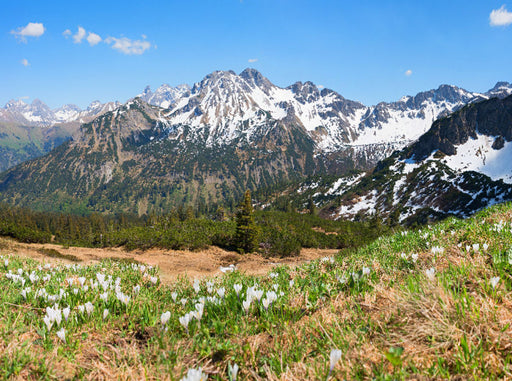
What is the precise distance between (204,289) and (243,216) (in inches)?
1301

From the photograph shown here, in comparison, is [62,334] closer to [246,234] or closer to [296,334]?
[296,334]

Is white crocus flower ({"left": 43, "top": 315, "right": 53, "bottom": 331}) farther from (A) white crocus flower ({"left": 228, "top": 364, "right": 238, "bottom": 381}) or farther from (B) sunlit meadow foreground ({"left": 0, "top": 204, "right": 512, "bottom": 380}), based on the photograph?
(A) white crocus flower ({"left": 228, "top": 364, "right": 238, "bottom": 381})

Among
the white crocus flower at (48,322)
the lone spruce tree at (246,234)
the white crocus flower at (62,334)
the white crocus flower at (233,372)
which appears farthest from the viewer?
the lone spruce tree at (246,234)

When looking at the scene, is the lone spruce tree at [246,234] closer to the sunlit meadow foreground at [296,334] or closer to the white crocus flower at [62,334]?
the sunlit meadow foreground at [296,334]

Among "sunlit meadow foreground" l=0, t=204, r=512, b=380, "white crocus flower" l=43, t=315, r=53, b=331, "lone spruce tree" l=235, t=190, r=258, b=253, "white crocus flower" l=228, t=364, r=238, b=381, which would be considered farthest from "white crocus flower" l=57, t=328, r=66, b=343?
"lone spruce tree" l=235, t=190, r=258, b=253

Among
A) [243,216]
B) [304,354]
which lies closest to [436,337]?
[304,354]

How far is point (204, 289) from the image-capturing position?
195 inches

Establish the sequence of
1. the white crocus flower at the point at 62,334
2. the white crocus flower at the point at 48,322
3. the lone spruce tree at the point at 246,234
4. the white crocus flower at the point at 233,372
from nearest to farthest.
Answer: the white crocus flower at the point at 233,372 → the white crocus flower at the point at 62,334 → the white crocus flower at the point at 48,322 → the lone spruce tree at the point at 246,234

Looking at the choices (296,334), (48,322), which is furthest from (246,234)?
(296,334)

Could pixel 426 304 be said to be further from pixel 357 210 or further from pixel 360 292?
pixel 357 210

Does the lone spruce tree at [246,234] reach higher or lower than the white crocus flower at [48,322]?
lower

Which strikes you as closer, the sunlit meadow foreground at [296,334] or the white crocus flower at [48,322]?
the sunlit meadow foreground at [296,334]

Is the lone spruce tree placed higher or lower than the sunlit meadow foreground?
lower

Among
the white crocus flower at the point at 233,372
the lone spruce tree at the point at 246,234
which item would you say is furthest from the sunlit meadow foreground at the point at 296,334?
the lone spruce tree at the point at 246,234
